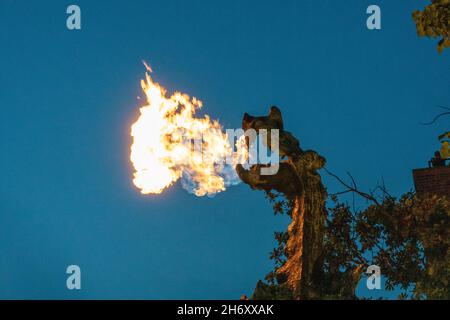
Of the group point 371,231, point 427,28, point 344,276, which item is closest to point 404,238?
point 371,231

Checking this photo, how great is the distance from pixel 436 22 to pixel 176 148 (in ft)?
22.7

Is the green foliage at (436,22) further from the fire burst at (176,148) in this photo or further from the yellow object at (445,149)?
the fire burst at (176,148)

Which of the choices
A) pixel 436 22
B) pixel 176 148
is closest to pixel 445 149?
pixel 436 22

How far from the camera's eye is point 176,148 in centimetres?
1467

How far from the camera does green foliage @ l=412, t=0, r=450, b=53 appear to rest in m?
10.3

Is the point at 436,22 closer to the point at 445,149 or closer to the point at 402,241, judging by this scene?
the point at 445,149

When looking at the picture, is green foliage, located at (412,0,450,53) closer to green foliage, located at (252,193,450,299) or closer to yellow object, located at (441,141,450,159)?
yellow object, located at (441,141,450,159)

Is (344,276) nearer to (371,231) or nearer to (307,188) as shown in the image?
(307,188)

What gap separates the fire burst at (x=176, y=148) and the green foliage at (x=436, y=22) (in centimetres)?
541

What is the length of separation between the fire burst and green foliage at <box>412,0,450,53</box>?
5.41 metres

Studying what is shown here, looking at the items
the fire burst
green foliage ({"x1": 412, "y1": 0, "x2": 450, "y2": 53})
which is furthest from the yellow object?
the fire burst
